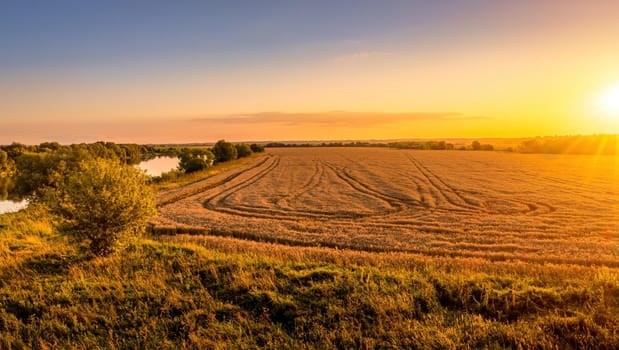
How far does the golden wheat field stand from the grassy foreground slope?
416 cm

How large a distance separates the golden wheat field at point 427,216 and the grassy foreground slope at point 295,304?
13.6 ft

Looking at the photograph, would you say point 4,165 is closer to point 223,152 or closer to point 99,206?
point 223,152

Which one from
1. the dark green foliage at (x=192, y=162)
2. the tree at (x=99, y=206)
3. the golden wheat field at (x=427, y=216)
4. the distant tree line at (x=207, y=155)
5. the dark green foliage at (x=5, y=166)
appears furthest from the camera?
the dark green foliage at (x=5, y=166)

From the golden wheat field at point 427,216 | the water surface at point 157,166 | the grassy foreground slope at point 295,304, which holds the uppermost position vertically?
the grassy foreground slope at point 295,304

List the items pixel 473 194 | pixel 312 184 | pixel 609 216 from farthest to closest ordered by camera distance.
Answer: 1. pixel 312 184
2. pixel 473 194
3. pixel 609 216

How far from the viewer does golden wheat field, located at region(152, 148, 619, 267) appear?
55.9ft

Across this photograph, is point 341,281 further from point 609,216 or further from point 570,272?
point 609,216

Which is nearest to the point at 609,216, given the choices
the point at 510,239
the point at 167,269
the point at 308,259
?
the point at 510,239

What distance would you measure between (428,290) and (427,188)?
29916mm

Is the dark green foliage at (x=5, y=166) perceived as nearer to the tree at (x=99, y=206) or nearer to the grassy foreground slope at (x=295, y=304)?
the tree at (x=99, y=206)

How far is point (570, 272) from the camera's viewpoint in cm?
1206

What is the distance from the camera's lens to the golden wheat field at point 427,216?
671 inches

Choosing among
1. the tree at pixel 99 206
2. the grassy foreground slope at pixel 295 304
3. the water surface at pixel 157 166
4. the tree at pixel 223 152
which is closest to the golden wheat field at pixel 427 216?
the grassy foreground slope at pixel 295 304

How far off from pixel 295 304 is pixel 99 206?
8.84m
